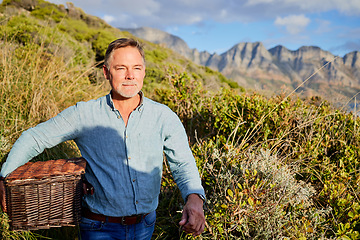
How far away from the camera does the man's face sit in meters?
1.94

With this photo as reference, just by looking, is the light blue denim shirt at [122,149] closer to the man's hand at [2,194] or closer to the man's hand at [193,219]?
the man's hand at [193,219]

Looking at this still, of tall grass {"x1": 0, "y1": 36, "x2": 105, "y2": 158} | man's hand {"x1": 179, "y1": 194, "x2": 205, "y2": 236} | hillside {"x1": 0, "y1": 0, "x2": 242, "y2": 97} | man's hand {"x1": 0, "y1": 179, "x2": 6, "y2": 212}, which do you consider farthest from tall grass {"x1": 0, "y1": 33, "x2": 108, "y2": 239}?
man's hand {"x1": 179, "y1": 194, "x2": 205, "y2": 236}

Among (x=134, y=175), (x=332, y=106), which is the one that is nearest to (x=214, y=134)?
(x=332, y=106)

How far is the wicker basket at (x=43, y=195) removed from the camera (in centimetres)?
148

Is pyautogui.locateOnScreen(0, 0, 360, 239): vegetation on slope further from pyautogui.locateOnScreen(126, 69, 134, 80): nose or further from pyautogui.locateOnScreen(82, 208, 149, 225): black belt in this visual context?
pyautogui.locateOnScreen(126, 69, 134, 80): nose

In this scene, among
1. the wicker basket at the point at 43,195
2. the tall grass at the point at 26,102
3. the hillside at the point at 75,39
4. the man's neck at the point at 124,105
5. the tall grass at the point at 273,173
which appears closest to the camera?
the wicker basket at the point at 43,195

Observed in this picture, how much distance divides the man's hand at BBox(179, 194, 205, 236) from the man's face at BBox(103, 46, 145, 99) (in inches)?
35.6

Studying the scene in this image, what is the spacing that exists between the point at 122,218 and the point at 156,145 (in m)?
0.58

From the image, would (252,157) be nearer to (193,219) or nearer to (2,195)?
(193,219)

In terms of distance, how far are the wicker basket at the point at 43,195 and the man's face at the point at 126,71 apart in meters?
0.63

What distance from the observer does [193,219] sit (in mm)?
1581

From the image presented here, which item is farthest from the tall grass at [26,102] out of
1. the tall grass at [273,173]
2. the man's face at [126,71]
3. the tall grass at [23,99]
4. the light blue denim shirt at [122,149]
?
the tall grass at [273,173]

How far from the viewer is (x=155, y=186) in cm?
200

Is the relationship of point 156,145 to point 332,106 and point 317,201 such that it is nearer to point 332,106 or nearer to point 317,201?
point 317,201
